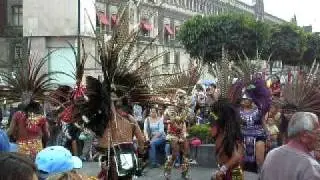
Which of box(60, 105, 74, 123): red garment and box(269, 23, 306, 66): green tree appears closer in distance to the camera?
box(60, 105, 74, 123): red garment

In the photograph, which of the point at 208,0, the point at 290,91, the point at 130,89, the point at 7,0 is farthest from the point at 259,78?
the point at 208,0

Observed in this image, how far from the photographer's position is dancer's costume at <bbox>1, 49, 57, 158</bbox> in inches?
326

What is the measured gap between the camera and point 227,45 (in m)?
44.4

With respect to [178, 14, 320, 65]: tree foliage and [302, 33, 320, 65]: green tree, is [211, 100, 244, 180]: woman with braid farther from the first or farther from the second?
[302, 33, 320, 65]: green tree

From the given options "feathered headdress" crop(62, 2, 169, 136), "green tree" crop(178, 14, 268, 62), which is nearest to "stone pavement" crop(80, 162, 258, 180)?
"feathered headdress" crop(62, 2, 169, 136)

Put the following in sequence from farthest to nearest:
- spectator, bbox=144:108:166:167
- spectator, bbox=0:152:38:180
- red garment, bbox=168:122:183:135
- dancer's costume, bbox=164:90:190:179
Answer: spectator, bbox=144:108:166:167 < red garment, bbox=168:122:183:135 < dancer's costume, bbox=164:90:190:179 < spectator, bbox=0:152:38:180

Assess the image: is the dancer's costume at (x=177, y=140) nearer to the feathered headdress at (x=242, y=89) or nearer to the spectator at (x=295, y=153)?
the feathered headdress at (x=242, y=89)

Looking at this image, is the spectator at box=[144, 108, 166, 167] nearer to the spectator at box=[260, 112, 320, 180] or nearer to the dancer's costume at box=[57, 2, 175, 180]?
the dancer's costume at box=[57, 2, 175, 180]

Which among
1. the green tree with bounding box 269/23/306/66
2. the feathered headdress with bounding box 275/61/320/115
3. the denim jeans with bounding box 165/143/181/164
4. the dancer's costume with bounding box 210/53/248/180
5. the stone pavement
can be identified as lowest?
the stone pavement

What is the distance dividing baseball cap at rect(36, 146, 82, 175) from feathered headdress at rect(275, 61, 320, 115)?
4.92 metres

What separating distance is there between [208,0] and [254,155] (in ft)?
240

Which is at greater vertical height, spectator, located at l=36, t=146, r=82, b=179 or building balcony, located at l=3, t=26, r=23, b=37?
building balcony, located at l=3, t=26, r=23, b=37

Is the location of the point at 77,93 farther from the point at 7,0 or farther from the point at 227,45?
the point at 7,0

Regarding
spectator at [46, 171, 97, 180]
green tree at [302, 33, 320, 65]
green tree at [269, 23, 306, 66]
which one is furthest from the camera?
green tree at [302, 33, 320, 65]
